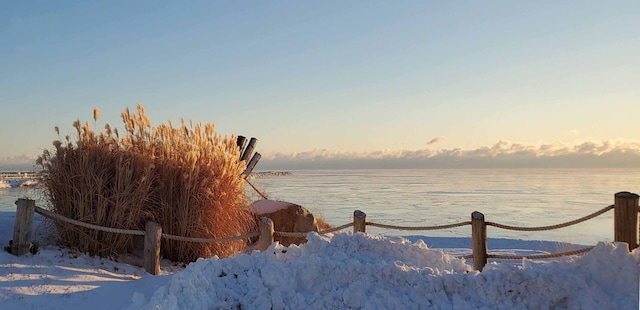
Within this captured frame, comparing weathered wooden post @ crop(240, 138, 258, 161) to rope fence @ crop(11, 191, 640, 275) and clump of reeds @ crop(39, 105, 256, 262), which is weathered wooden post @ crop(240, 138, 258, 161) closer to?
clump of reeds @ crop(39, 105, 256, 262)

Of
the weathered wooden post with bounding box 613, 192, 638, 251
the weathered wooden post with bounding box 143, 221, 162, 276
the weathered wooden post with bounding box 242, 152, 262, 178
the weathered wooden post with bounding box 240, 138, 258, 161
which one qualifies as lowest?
the weathered wooden post with bounding box 143, 221, 162, 276

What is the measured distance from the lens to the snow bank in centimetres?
449

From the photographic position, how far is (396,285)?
15.3ft

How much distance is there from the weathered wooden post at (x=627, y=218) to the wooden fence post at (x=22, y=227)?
7.12 m

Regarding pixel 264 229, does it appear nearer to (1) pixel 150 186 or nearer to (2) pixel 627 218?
(1) pixel 150 186

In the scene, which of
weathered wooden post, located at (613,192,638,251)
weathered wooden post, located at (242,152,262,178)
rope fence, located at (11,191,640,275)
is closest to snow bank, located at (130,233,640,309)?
rope fence, located at (11,191,640,275)

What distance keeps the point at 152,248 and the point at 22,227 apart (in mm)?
1554

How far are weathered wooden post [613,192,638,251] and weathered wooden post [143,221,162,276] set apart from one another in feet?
18.9

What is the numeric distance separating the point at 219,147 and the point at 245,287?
3681 mm

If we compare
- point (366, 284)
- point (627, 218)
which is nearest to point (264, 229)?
point (366, 284)

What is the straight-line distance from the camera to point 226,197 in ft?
25.4

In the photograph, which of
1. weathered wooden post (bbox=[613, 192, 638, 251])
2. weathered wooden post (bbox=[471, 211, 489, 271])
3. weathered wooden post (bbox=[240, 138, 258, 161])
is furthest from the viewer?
weathered wooden post (bbox=[240, 138, 258, 161])

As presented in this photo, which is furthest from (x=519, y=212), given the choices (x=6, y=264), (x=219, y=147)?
(x=6, y=264)

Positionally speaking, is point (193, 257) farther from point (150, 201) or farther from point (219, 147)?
point (219, 147)
